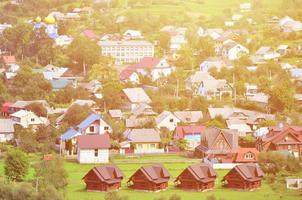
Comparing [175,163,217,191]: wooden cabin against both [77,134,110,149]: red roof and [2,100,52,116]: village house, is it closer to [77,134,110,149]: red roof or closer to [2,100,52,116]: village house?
[77,134,110,149]: red roof

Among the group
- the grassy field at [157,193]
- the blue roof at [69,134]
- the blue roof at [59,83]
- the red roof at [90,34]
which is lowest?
the grassy field at [157,193]

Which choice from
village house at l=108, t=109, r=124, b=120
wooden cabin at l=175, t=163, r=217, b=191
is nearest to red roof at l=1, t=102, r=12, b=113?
village house at l=108, t=109, r=124, b=120

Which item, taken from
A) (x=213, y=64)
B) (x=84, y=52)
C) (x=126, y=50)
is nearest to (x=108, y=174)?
(x=213, y=64)

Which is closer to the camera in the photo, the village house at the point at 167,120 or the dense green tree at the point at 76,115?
the dense green tree at the point at 76,115

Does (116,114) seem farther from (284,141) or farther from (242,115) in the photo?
(284,141)

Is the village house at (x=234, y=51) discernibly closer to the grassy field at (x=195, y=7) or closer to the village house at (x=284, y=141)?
the grassy field at (x=195, y=7)

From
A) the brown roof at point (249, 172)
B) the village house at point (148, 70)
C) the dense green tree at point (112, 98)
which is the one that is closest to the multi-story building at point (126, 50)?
the village house at point (148, 70)
